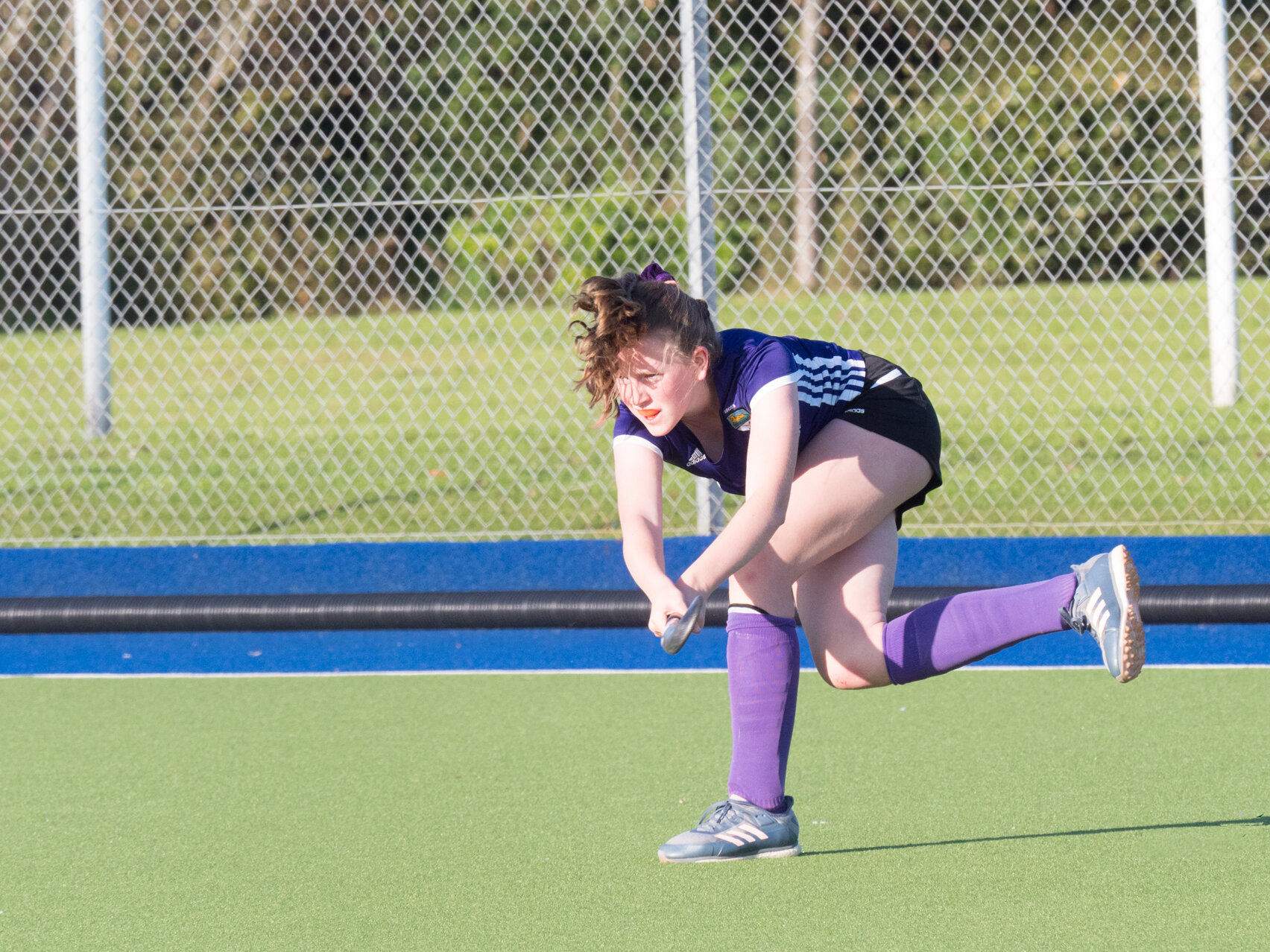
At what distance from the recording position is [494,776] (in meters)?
3.87

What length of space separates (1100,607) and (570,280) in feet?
17.9

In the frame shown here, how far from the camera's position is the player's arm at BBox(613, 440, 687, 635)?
2.89 metres

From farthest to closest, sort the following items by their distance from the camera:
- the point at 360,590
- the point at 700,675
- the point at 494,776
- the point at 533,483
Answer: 1. the point at 533,483
2. the point at 360,590
3. the point at 700,675
4. the point at 494,776

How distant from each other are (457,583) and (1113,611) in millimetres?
3051

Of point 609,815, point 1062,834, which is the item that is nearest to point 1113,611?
point 1062,834

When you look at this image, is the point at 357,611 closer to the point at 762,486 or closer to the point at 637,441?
the point at 637,441

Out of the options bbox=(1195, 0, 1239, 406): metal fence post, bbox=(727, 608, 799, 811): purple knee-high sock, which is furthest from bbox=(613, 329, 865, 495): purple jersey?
bbox=(1195, 0, 1239, 406): metal fence post

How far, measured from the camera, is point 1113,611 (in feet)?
9.52

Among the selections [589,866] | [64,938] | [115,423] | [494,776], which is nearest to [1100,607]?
[589,866]

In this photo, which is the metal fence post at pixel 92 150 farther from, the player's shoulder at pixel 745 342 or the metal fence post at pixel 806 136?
the player's shoulder at pixel 745 342

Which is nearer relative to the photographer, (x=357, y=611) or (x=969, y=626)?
(x=969, y=626)

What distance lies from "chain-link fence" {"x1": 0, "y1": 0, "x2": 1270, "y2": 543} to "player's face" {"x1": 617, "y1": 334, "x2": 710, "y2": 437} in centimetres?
290

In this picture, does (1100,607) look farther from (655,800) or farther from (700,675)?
(700,675)

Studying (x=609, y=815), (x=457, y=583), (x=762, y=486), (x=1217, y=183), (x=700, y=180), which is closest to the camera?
(x=762, y=486)
